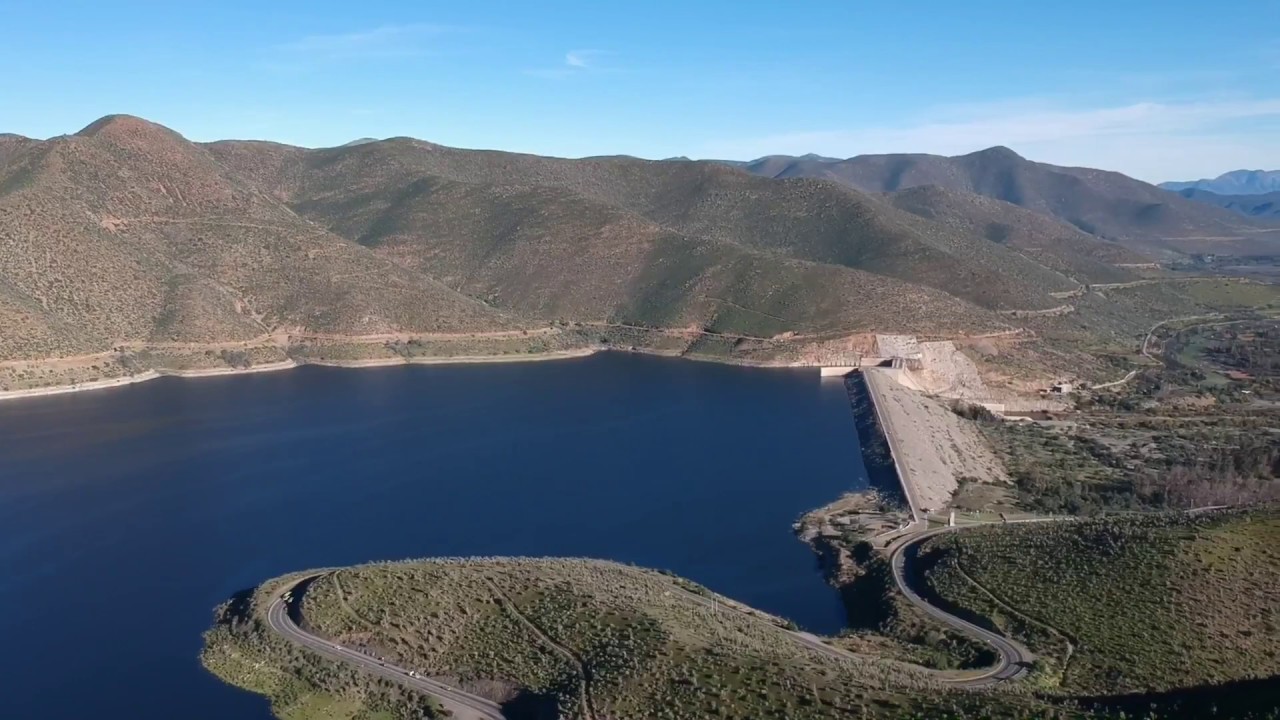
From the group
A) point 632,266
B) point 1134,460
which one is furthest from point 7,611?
point 632,266

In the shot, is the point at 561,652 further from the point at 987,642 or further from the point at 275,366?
the point at 275,366

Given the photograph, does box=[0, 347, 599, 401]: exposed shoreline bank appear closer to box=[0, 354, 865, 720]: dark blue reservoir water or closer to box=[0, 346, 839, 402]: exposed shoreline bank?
box=[0, 346, 839, 402]: exposed shoreline bank

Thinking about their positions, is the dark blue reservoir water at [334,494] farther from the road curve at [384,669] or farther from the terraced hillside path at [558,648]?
the terraced hillside path at [558,648]

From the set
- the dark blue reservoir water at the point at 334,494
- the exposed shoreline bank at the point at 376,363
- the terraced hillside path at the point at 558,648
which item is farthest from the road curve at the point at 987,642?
the exposed shoreline bank at the point at 376,363

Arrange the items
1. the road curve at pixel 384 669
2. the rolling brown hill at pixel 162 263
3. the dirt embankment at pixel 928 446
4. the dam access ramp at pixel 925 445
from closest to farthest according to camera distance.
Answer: the road curve at pixel 384 669 < the dam access ramp at pixel 925 445 < the dirt embankment at pixel 928 446 < the rolling brown hill at pixel 162 263

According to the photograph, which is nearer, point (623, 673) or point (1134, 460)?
point (623, 673)

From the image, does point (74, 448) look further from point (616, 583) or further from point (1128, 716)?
point (1128, 716)
